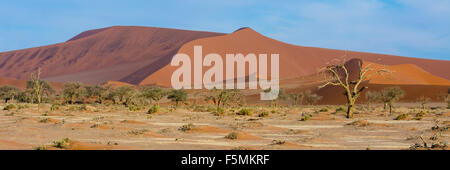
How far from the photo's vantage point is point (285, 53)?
150 meters

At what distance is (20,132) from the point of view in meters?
15.0

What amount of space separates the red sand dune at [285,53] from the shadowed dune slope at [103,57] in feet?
42.1

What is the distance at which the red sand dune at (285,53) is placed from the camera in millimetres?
136000

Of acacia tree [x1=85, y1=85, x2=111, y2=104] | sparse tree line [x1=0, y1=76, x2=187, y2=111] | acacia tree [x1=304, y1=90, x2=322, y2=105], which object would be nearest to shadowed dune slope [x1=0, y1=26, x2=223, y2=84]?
acacia tree [x1=85, y1=85, x2=111, y2=104]

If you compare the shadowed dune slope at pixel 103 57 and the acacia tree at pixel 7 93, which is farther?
the shadowed dune slope at pixel 103 57

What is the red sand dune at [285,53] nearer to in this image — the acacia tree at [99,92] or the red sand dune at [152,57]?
the red sand dune at [152,57]

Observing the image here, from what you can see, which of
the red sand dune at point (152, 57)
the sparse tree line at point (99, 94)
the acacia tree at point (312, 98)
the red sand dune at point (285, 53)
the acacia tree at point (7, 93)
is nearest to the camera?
the sparse tree line at point (99, 94)

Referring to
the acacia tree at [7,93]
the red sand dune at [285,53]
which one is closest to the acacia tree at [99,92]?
the acacia tree at [7,93]

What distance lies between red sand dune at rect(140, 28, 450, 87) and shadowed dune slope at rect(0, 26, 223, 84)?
12.8m

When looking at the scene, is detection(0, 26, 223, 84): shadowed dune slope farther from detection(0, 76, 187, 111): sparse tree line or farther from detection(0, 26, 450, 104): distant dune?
detection(0, 76, 187, 111): sparse tree line

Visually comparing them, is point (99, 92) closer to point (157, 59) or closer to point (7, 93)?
point (7, 93)

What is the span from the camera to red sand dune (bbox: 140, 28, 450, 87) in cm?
13600
